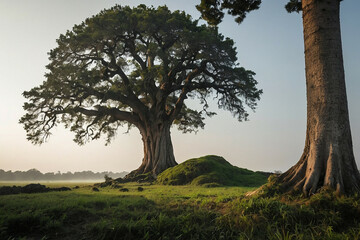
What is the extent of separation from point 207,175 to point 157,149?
7.79 metres

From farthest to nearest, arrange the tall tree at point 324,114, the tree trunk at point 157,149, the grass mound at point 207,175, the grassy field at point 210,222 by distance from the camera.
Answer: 1. the tree trunk at point 157,149
2. the grass mound at point 207,175
3. the tall tree at point 324,114
4. the grassy field at point 210,222

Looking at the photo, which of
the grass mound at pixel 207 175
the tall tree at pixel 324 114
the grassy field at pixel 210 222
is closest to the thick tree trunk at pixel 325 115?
the tall tree at pixel 324 114

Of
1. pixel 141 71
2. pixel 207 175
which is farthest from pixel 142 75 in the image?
pixel 207 175

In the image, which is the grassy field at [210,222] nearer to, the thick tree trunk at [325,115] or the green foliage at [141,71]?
the thick tree trunk at [325,115]

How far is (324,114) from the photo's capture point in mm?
6168

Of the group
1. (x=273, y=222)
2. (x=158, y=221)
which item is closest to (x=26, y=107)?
(x=158, y=221)

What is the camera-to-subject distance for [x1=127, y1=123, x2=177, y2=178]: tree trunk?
20.4m

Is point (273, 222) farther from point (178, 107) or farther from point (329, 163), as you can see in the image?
point (178, 107)

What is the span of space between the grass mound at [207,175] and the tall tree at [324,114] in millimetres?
7012

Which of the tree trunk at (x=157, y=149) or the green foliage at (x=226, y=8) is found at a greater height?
the green foliage at (x=226, y=8)

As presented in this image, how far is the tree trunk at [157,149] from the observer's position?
66.9ft

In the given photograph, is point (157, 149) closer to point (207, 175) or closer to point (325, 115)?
point (207, 175)

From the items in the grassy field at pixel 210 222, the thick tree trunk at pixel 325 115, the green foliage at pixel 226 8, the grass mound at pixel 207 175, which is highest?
the green foliage at pixel 226 8

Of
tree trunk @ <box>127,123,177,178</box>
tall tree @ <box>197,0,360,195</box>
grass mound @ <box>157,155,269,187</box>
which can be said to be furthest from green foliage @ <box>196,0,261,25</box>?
tree trunk @ <box>127,123,177,178</box>
